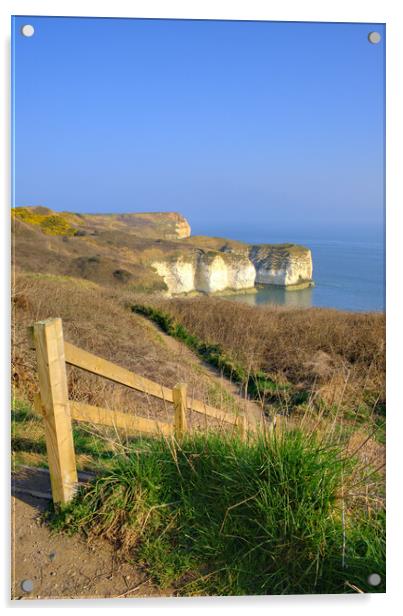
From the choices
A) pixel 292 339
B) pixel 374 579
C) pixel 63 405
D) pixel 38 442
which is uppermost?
pixel 292 339

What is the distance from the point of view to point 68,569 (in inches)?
110

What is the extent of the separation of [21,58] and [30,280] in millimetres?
2178

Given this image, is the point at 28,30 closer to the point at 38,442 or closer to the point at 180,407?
the point at 180,407

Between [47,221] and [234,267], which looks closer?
[47,221]

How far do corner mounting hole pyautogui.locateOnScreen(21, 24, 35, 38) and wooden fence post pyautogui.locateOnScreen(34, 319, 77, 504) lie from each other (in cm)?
164

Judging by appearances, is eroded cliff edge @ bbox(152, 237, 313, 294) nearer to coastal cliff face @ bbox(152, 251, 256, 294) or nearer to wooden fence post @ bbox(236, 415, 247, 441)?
coastal cliff face @ bbox(152, 251, 256, 294)

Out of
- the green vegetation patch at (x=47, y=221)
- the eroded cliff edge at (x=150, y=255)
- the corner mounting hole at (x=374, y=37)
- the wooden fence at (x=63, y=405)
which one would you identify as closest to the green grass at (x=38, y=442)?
the wooden fence at (x=63, y=405)

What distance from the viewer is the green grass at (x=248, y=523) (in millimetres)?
2781

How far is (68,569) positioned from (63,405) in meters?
0.80

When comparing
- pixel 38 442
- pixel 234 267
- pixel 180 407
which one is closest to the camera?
pixel 180 407

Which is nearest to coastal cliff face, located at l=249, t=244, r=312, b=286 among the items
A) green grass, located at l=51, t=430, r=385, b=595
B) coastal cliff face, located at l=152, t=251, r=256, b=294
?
coastal cliff face, located at l=152, t=251, r=256, b=294

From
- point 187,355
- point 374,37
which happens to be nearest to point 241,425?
point 187,355

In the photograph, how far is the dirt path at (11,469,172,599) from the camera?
9.14 ft

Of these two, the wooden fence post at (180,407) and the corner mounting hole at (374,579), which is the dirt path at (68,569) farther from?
the corner mounting hole at (374,579)
